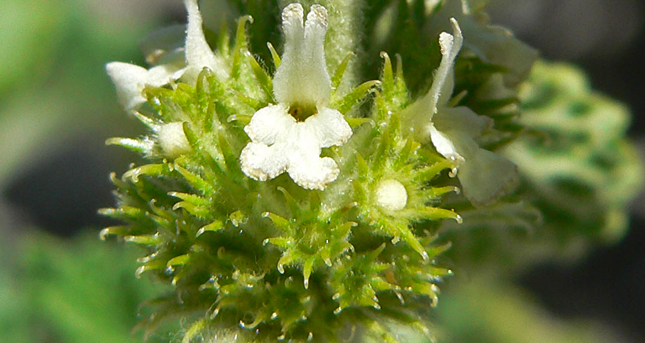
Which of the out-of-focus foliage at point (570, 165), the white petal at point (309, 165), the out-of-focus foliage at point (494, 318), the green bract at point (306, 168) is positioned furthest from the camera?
the out-of-focus foliage at point (494, 318)

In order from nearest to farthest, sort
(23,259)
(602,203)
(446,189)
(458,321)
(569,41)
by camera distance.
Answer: (446,189) → (602,203) → (23,259) → (458,321) → (569,41)

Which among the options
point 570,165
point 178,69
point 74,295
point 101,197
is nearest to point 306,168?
point 178,69

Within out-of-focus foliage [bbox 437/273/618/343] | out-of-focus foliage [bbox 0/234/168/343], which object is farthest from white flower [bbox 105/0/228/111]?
out-of-focus foliage [bbox 437/273/618/343]

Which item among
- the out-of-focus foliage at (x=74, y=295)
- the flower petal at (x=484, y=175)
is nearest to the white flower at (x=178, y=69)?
the flower petal at (x=484, y=175)

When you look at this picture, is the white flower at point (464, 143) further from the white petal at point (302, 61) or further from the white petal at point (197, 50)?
the white petal at point (197, 50)

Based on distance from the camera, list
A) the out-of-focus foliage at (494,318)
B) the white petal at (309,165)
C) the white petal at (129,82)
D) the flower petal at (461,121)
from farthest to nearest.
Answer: the out-of-focus foliage at (494,318)
the white petal at (129,82)
the flower petal at (461,121)
the white petal at (309,165)

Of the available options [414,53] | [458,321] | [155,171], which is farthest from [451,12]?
[458,321]

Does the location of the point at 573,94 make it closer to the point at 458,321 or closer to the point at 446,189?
the point at 458,321
